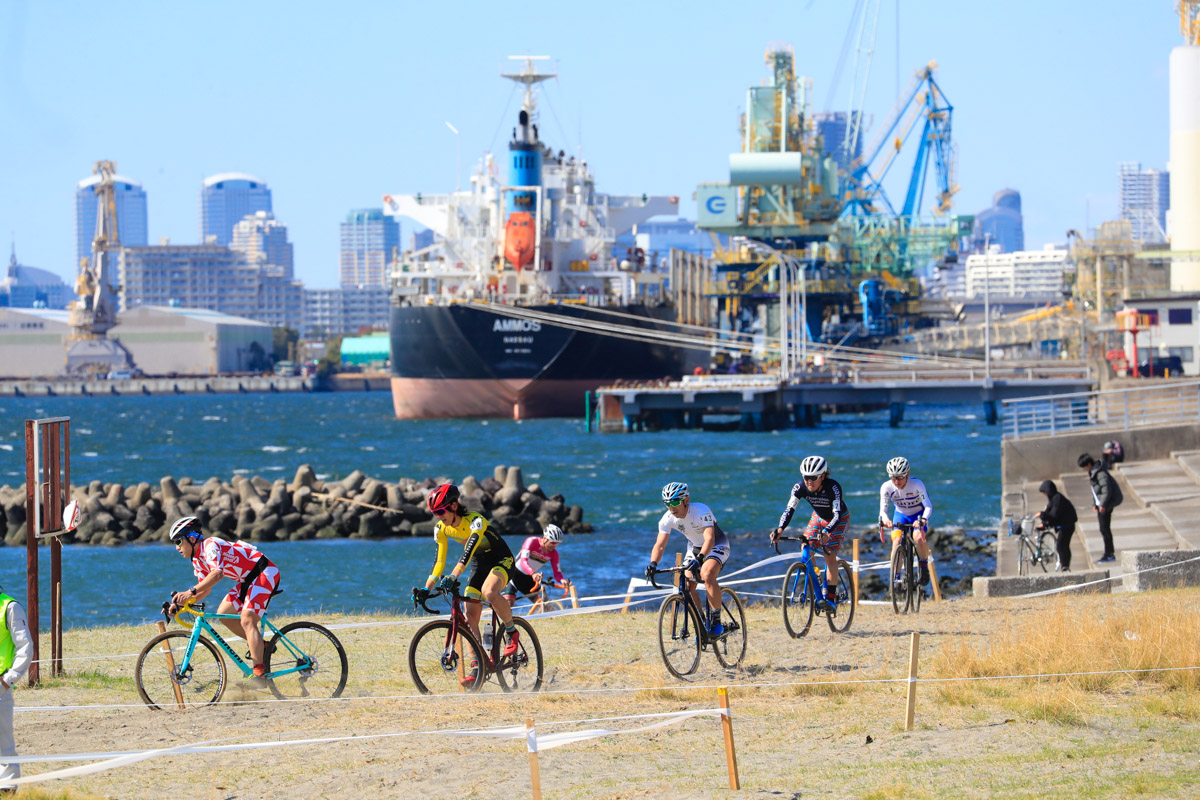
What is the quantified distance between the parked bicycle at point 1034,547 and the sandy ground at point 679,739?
615cm

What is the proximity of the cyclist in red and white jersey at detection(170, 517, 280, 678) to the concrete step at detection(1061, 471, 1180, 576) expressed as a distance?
9514 mm

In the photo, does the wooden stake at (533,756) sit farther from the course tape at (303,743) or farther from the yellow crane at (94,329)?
the yellow crane at (94,329)

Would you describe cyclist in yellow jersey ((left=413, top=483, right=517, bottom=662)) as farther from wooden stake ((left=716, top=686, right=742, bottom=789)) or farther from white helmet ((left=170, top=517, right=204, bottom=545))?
wooden stake ((left=716, top=686, right=742, bottom=789))

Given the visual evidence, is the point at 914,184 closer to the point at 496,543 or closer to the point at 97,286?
the point at 496,543

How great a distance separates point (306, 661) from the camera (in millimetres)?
10141

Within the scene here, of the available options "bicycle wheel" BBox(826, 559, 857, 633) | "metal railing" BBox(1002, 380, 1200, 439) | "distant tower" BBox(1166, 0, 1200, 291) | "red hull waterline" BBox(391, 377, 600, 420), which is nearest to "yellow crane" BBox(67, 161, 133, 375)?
"red hull waterline" BBox(391, 377, 600, 420)

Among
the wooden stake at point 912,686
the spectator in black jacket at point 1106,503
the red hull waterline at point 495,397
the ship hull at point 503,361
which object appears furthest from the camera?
the red hull waterline at point 495,397

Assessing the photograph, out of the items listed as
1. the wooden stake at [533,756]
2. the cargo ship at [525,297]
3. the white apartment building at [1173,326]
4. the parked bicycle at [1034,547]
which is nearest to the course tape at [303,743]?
the wooden stake at [533,756]

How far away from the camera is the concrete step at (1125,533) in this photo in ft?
58.6

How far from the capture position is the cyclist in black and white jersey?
11875mm

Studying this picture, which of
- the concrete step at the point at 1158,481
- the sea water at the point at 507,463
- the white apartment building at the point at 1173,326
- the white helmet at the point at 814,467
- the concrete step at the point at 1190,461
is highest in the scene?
the white apartment building at the point at 1173,326

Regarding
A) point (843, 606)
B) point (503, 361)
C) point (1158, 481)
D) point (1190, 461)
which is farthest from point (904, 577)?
point (503, 361)

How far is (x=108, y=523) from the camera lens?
103ft

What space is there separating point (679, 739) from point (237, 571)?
127 inches
